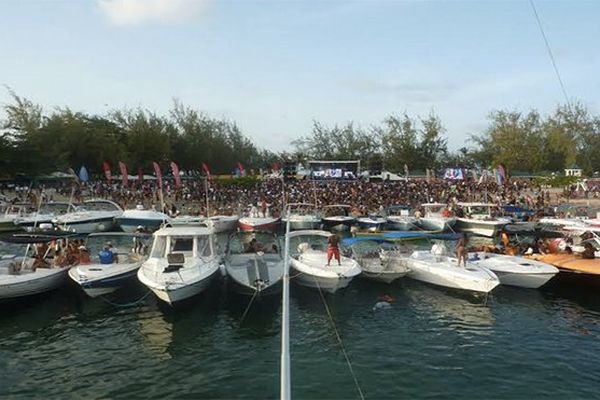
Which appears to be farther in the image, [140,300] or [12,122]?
[12,122]

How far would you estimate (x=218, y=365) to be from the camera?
14.7 meters

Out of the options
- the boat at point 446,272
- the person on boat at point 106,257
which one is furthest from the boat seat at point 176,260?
the boat at point 446,272

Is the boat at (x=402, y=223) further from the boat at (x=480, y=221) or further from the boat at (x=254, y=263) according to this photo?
the boat at (x=254, y=263)

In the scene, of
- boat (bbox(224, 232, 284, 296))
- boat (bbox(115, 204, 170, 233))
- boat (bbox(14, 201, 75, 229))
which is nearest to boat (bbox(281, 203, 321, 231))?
boat (bbox(115, 204, 170, 233))

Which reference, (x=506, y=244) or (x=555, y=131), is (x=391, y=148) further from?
(x=506, y=244)

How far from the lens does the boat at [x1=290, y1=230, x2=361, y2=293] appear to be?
2048cm

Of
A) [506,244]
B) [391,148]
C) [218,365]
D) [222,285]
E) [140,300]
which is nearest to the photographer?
[218,365]

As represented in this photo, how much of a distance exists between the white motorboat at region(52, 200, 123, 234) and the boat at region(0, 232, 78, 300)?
16.6 m

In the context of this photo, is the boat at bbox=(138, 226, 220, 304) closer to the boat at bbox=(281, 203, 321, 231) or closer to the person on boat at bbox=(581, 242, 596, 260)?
the person on boat at bbox=(581, 242, 596, 260)

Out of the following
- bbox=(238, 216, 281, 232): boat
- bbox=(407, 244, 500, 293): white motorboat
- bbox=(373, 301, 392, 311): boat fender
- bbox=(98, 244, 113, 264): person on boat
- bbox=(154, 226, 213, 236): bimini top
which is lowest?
bbox=(373, 301, 392, 311): boat fender

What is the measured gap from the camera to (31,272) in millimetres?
20375

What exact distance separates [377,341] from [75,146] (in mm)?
63367

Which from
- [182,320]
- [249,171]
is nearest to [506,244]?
[182,320]

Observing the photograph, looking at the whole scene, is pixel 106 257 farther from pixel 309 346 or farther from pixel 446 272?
pixel 446 272
